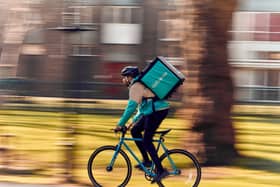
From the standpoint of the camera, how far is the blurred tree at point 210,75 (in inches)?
392

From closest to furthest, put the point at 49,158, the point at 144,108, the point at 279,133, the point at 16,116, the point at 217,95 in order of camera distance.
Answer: the point at 144,108
the point at 217,95
the point at 49,158
the point at 279,133
the point at 16,116

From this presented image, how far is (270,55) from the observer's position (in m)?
40.9

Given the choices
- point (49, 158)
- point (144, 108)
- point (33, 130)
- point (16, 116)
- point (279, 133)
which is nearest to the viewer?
point (144, 108)

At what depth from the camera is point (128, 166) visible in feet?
25.6

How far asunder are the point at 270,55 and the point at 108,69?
11.1 m

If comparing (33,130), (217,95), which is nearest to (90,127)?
(33,130)

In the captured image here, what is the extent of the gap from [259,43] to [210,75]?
31512 mm

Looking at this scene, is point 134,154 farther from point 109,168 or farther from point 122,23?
point 122,23

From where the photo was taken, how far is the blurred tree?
997 centimetres

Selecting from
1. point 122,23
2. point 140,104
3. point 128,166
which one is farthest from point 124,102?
point 140,104

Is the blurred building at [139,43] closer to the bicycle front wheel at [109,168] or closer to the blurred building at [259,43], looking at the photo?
the blurred building at [259,43]

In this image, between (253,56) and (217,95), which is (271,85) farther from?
(217,95)

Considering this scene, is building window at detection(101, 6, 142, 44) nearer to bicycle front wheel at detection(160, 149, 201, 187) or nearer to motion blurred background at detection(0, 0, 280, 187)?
motion blurred background at detection(0, 0, 280, 187)

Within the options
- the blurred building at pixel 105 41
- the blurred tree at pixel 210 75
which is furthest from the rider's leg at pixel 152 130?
the blurred building at pixel 105 41
